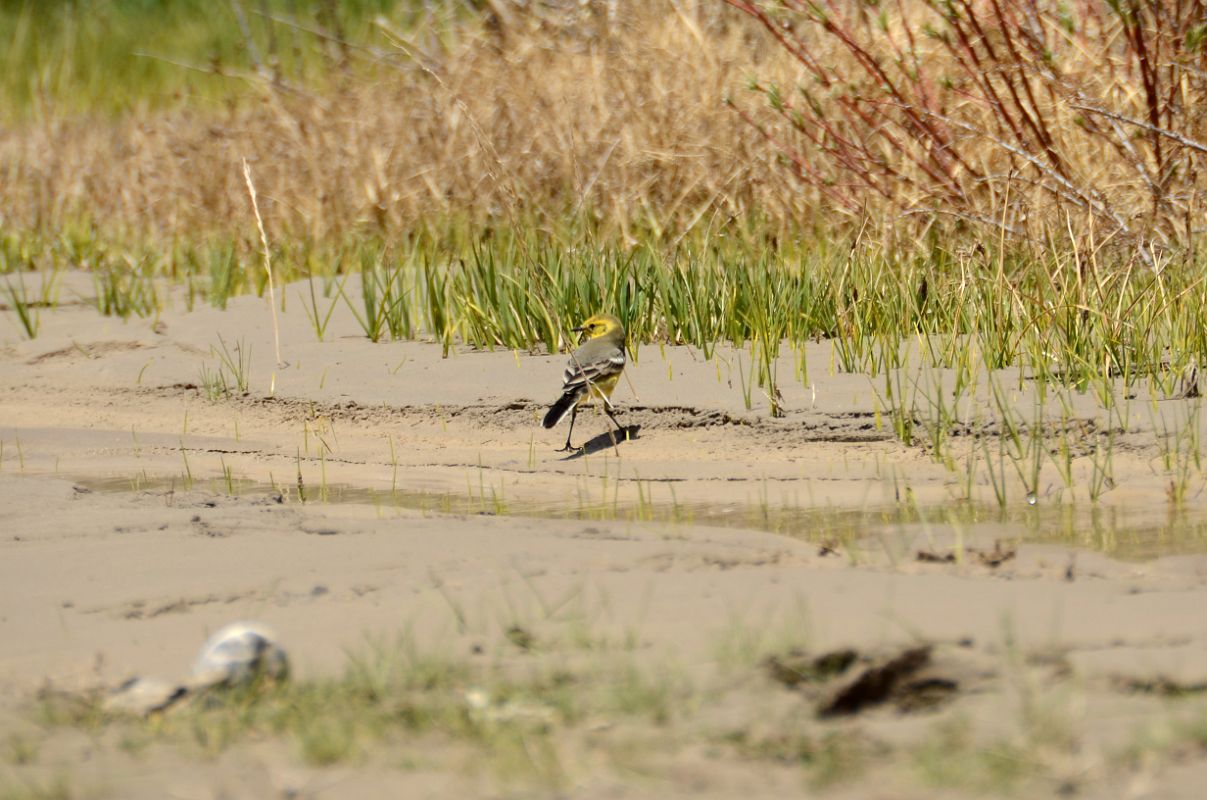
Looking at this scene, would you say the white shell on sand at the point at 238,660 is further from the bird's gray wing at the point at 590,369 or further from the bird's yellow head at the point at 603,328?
the bird's yellow head at the point at 603,328

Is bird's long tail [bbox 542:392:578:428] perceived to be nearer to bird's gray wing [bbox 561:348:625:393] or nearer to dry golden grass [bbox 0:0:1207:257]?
bird's gray wing [bbox 561:348:625:393]

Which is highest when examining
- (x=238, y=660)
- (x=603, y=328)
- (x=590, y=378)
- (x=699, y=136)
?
(x=699, y=136)

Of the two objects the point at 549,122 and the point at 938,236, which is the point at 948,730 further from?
the point at 549,122

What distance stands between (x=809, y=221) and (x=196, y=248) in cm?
412

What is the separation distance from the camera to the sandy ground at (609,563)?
6.82 ft

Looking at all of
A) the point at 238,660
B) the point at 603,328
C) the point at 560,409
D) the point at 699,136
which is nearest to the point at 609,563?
the point at 238,660

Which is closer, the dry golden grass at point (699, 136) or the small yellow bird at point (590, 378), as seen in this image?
the small yellow bird at point (590, 378)

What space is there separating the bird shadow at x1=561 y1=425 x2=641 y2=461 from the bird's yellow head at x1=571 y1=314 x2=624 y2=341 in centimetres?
37

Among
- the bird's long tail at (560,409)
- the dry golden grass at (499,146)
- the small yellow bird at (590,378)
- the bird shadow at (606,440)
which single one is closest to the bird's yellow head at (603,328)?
the small yellow bird at (590,378)

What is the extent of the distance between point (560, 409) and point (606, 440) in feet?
0.95

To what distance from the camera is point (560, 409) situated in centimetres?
507

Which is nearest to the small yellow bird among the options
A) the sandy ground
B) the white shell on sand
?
the sandy ground

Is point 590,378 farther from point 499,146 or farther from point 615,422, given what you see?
point 499,146

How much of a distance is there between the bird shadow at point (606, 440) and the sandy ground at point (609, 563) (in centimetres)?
4
